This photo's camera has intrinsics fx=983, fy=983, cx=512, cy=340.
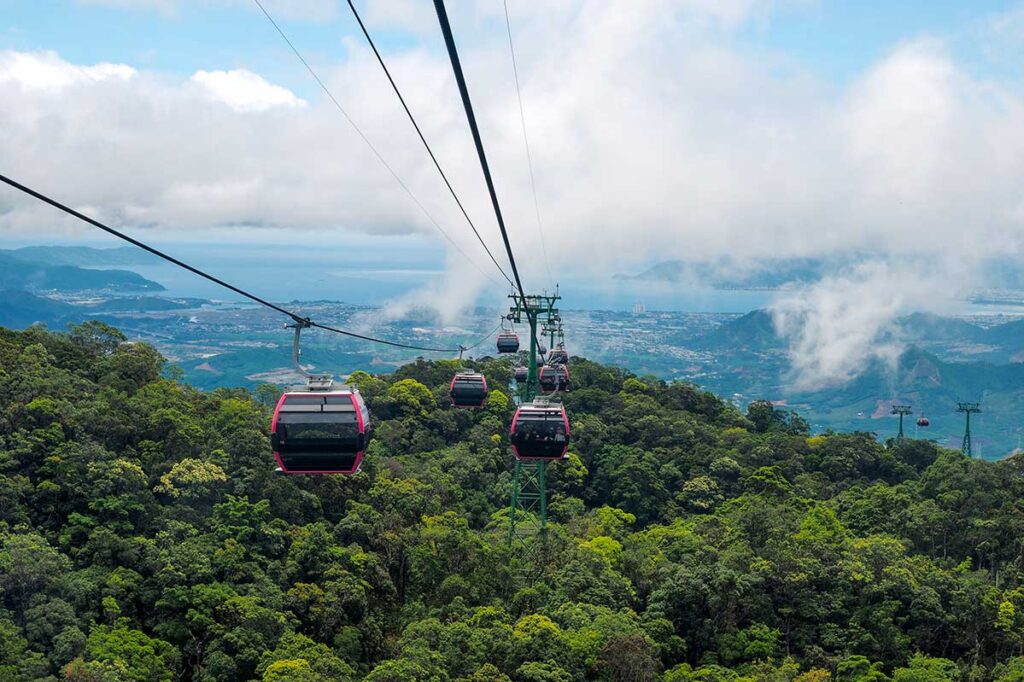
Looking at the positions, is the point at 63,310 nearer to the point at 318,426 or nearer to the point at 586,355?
the point at 586,355

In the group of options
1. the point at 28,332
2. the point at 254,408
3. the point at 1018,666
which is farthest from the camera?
the point at 28,332

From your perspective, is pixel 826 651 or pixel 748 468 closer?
pixel 826 651

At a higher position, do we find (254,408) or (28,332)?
(28,332)

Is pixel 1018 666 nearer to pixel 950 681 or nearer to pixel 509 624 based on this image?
pixel 950 681

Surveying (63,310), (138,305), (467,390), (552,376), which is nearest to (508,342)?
(552,376)

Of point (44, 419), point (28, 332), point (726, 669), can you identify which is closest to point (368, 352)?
point (28, 332)

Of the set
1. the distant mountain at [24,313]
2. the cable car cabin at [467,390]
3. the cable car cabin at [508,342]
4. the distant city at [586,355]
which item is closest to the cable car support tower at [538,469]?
the cable car cabin at [508,342]

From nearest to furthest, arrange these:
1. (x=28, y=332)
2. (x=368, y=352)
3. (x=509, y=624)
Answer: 1. (x=509, y=624)
2. (x=28, y=332)
3. (x=368, y=352)
